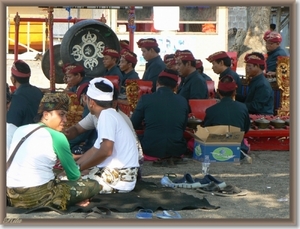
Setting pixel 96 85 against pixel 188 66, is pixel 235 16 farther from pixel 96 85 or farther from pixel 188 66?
pixel 96 85

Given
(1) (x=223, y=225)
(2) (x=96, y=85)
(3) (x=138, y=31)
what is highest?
(3) (x=138, y=31)

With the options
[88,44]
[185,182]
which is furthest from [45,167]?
[88,44]

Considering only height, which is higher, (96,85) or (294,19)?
(294,19)

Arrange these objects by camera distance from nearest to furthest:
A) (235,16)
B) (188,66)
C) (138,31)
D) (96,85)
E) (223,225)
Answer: (223,225) < (96,85) < (188,66) < (138,31) < (235,16)

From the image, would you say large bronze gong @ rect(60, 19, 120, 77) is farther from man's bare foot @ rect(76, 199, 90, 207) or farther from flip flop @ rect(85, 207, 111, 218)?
flip flop @ rect(85, 207, 111, 218)

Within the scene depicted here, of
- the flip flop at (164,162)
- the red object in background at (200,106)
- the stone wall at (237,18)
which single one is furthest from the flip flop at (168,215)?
the stone wall at (237,18)

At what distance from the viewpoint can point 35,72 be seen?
63.3 feet

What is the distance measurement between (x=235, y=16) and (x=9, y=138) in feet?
59.7

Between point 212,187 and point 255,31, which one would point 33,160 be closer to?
point 212,187

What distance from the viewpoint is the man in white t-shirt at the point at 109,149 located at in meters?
5.89

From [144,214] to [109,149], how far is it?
0.69 m

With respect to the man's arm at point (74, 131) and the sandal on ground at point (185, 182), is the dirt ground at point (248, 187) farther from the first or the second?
the man's arm at point (74, 131)

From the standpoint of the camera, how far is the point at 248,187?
6727mm

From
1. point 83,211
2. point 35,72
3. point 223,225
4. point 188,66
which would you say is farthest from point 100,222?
point 35,72
